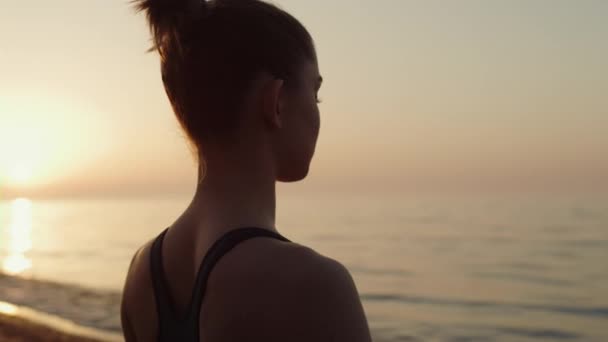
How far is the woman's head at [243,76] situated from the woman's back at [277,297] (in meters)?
0.21

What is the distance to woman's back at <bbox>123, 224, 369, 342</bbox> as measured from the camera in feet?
3.42

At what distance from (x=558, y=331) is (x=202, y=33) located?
559 inches

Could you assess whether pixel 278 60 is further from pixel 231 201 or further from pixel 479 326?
pixel 479 326

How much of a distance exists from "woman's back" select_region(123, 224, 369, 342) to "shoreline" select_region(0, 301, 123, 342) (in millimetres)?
9231

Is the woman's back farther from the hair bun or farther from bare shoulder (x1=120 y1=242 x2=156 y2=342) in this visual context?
the hair bun

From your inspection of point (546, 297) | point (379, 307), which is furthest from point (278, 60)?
point (546, 297)

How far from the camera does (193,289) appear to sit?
4.01 feet

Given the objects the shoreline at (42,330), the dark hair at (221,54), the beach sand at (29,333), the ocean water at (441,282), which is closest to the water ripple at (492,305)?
the ocean water at (441,282)

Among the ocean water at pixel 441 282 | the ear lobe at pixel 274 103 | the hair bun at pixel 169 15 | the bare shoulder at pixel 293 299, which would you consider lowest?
the ocean water at pixel 441 282

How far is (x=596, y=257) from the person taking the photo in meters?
30.2

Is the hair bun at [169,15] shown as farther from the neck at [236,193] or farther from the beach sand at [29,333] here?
the beach sand at [29,333]

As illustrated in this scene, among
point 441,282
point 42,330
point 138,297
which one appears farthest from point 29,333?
point 441,282

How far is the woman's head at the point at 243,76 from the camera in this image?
1.25 metres

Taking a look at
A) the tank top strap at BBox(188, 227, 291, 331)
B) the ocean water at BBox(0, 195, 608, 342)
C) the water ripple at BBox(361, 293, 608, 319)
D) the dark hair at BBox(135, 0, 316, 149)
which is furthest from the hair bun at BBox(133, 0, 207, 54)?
the water ripple at BBox(361, 293, 608, 319)
